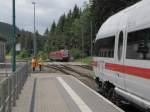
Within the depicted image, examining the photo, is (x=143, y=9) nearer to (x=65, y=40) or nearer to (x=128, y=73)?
(x=128, y=73)

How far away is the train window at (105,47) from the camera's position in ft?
58.1

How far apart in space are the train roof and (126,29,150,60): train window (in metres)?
0.19

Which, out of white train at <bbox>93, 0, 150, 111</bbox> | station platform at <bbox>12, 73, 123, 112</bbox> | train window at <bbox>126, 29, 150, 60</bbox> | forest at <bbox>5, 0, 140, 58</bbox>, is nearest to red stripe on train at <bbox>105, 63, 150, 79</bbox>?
white train at <bbox>93, 0, 150, 111</bbox>

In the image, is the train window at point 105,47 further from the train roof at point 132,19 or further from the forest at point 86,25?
the forest at point 86,25

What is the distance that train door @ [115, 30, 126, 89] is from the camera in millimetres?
15164

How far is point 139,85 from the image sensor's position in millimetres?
12992

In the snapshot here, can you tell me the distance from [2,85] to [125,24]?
4.98 m

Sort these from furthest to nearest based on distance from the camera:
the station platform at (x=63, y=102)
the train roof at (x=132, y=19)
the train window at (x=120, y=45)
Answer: the train window at (x=120, y=45) < the station platform at (x=63, y=102) < the train roof at (x=132, y=19)

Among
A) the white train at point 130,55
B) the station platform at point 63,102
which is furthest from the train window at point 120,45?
the station platform at point 63,102

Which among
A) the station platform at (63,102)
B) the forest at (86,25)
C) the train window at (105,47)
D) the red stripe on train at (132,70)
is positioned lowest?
the station platform at (63,102)

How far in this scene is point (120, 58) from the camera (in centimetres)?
1556

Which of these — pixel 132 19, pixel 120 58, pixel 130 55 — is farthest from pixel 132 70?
pixel 120 58

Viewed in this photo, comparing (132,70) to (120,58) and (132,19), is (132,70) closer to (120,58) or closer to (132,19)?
(132,19)

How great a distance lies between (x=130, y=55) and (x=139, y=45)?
0.76 meters
